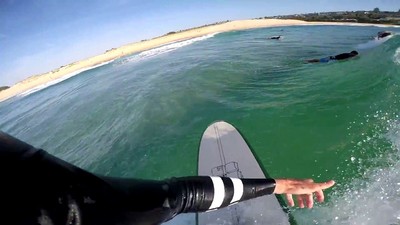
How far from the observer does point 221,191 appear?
75.9 inches

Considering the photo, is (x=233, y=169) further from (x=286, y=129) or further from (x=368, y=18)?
(x=368, y=18)

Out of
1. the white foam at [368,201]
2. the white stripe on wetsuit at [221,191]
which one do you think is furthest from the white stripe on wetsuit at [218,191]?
the white foam at [368,201]

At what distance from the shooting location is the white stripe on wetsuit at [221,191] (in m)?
1.92

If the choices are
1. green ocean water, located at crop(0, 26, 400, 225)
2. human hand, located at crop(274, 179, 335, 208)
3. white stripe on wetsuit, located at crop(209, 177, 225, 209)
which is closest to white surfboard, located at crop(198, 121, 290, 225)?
green ocean water, located at crop(0, 26, 400, 225)

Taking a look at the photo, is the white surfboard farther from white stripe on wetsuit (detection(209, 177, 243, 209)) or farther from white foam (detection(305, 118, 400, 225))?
white stripe on wetsuit (detection(209, 177, 243, 209))

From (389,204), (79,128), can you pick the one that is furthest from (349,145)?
(79,128)

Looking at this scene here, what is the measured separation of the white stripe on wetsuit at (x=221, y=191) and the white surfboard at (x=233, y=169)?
2339 millimetres

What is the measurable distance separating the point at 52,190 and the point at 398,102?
9.80 meters

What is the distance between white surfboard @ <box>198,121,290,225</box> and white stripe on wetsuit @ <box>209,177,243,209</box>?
2.34m

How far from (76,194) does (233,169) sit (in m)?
3.97

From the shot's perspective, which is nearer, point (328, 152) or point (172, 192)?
point (172, 192)

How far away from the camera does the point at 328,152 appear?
653 centimetres

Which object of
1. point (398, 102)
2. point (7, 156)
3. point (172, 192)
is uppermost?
point (7, 156)

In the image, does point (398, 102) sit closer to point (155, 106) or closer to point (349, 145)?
point (349, 145)
